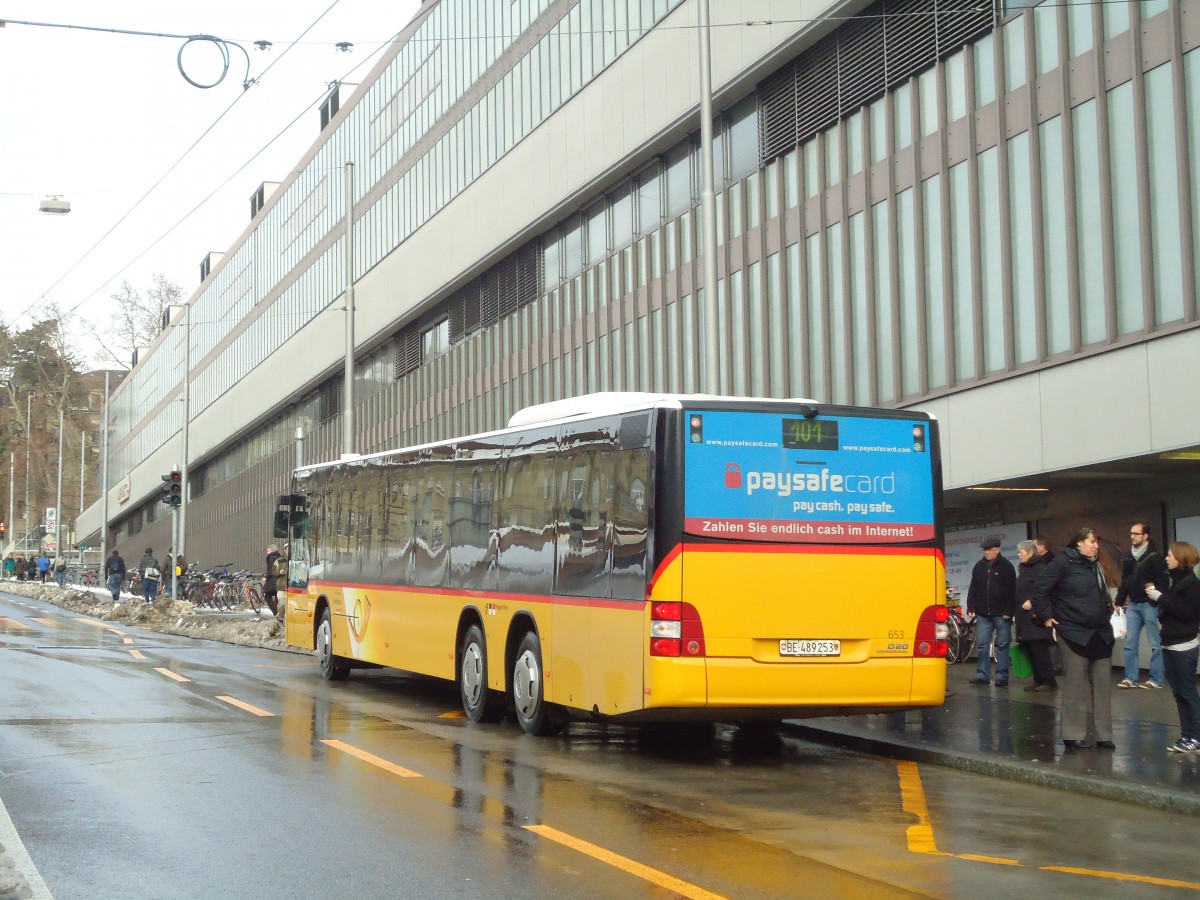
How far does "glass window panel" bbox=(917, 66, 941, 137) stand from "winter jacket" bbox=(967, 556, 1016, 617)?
24.2 ft

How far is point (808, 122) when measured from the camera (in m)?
25.8

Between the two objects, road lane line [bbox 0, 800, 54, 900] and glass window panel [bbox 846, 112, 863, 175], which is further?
glass window panel [bbox 846, 112, 863, 175]

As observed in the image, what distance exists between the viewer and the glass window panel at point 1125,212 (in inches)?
720

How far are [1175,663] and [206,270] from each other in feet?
290

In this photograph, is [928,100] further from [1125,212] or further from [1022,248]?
[1125,212]

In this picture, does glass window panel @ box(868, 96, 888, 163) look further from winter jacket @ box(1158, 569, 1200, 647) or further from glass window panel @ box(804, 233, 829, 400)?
winter jacket @ box(1158, 569, 1200, 647)

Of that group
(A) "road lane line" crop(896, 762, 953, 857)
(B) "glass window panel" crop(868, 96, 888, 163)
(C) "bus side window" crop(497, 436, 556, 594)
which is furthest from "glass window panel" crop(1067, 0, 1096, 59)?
(A) "road lane line" crop(896, 762, 953, 857)

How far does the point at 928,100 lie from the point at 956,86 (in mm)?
762

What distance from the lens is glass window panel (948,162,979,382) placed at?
21344 mm

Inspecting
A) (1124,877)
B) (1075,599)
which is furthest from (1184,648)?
(1124,877)

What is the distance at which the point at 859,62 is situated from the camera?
24328mm

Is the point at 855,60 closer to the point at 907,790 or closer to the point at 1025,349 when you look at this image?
the point at 1025,349

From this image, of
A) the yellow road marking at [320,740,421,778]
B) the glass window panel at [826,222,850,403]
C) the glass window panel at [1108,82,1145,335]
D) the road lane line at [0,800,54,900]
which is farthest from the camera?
the glass window panel at [826,222,850,403]

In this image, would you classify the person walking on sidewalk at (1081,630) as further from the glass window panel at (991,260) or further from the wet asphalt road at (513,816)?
the glass window panel at (991,260)
